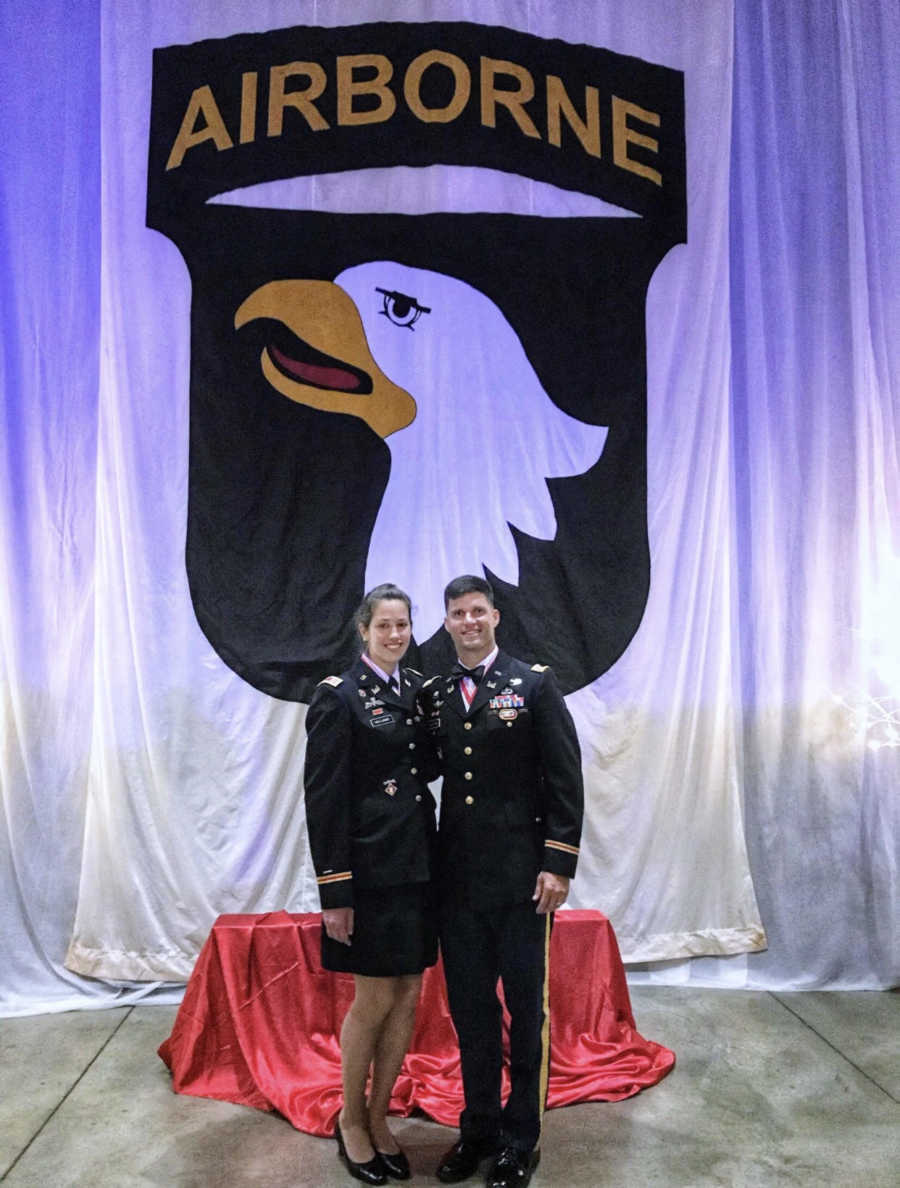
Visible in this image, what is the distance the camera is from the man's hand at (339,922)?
2469 mm

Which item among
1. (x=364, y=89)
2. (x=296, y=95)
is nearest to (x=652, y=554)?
(x=364, y=89)

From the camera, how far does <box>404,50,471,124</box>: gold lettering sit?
3992mm

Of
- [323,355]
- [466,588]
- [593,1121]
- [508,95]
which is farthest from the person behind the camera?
[508,95]

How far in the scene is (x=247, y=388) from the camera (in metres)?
3.89

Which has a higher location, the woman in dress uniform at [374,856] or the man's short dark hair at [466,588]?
the man's short dark hair at [466,588]

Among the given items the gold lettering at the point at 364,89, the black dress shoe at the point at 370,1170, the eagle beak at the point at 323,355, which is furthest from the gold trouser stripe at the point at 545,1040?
the gold lettering at the point at 364,89

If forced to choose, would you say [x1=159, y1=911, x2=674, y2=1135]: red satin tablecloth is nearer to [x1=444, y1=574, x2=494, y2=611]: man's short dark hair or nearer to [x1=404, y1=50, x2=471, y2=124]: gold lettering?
[x1=444, y1=574, x2=494, y2=611]: man's short dark hair

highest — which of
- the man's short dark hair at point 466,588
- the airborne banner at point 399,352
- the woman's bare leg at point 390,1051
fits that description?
the airborne banner at point 399,352

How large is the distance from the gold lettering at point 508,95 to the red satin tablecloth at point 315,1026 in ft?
9.57

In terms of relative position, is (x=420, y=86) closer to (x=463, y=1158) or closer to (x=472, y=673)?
(x=472, y=673)

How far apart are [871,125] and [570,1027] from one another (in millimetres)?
3579

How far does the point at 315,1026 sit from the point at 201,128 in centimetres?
319

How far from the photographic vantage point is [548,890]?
2.48m

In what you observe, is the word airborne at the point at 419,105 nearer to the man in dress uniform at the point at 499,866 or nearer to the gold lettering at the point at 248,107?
the gold lettering at the point at 248,107
